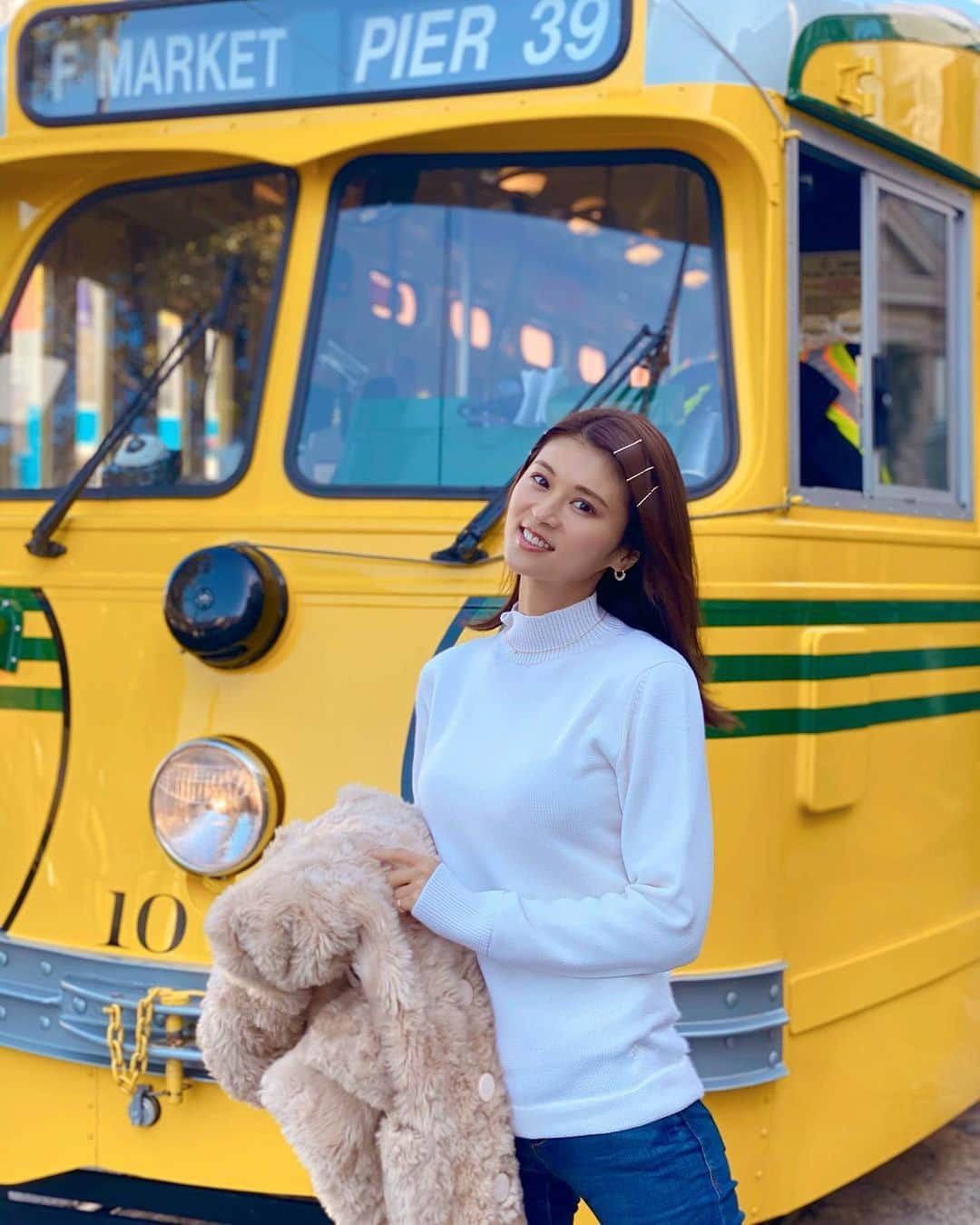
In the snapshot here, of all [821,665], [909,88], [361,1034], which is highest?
[909,88]

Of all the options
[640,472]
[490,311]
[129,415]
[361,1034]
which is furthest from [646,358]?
[361,1034]

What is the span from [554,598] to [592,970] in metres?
0.45

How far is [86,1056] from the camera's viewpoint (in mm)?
3125

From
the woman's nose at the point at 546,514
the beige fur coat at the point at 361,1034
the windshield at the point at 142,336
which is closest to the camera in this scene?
the beige fur coat at the point at 361,1034

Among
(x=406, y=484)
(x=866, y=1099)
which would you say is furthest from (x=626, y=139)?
(x=866, y=1099)

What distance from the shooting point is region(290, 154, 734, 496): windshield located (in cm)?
320

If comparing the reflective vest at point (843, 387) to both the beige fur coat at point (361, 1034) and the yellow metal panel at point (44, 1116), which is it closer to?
the beige fur coat at point (361, 1034)

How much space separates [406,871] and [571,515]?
1.51 feet

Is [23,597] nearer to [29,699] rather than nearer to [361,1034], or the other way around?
[29,699]

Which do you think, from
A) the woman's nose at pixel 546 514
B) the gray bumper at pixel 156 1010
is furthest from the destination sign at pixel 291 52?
the gray bumper at pixel 156 1010

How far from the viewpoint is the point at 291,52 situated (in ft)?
10.7

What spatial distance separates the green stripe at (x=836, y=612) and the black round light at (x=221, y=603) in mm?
832

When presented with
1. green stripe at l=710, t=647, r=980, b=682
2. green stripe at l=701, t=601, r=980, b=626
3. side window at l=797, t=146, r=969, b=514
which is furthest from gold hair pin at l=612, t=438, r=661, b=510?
side window at l=797, t=146, r=969, b=514

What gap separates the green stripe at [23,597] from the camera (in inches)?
133
